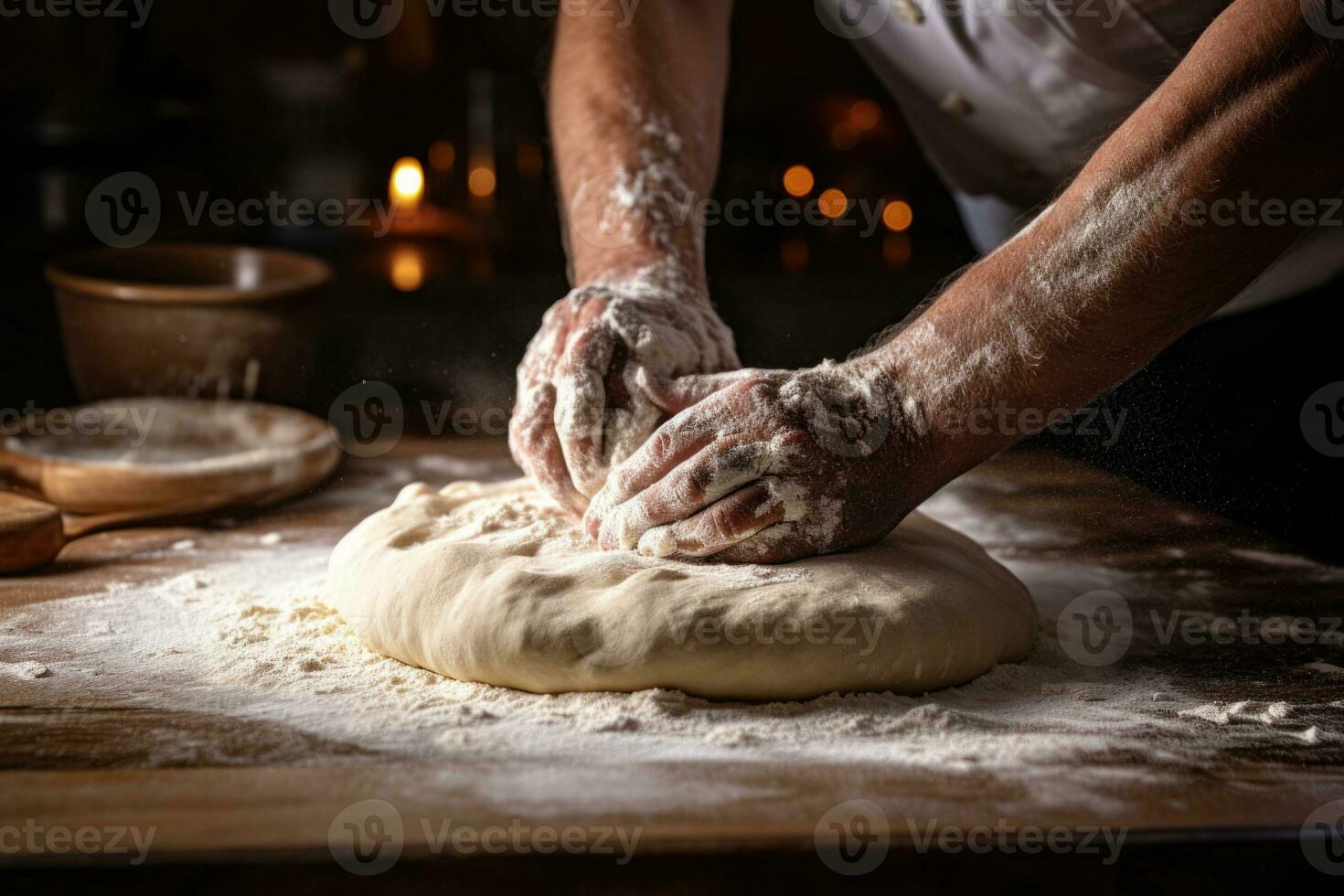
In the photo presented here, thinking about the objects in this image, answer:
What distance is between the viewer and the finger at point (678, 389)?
4.22 feet

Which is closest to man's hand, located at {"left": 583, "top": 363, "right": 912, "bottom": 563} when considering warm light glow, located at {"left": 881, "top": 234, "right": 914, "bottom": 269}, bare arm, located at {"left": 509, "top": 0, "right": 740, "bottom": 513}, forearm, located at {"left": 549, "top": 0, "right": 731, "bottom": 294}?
bare arm, located at {"left": 509, "top": 0, "right": 740, "bottom": 513}

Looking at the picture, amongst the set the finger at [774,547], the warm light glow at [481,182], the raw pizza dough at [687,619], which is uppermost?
the warm light glow at [481,182]

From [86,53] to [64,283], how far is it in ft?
3.40

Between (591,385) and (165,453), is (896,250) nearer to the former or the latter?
(165,453)

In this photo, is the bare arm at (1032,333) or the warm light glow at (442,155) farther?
the warm light glow at (442,155)

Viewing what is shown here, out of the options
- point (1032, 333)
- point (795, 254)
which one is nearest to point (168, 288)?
point (1032, 333)

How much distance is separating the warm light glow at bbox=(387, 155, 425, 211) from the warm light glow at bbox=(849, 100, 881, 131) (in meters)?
1.39

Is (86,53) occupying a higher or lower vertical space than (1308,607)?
higher

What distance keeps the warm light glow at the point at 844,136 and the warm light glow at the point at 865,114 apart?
22 mm

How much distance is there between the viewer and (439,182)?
12.2ft

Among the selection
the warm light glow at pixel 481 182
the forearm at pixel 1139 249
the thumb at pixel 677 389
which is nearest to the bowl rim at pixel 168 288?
the thumb at pixel 677 389

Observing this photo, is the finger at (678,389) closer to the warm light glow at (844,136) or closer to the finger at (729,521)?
the finger at (729,521)

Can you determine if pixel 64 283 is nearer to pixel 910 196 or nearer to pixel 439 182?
pixel 439 182

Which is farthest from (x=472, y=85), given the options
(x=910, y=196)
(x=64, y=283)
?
(x=64, y=283)
